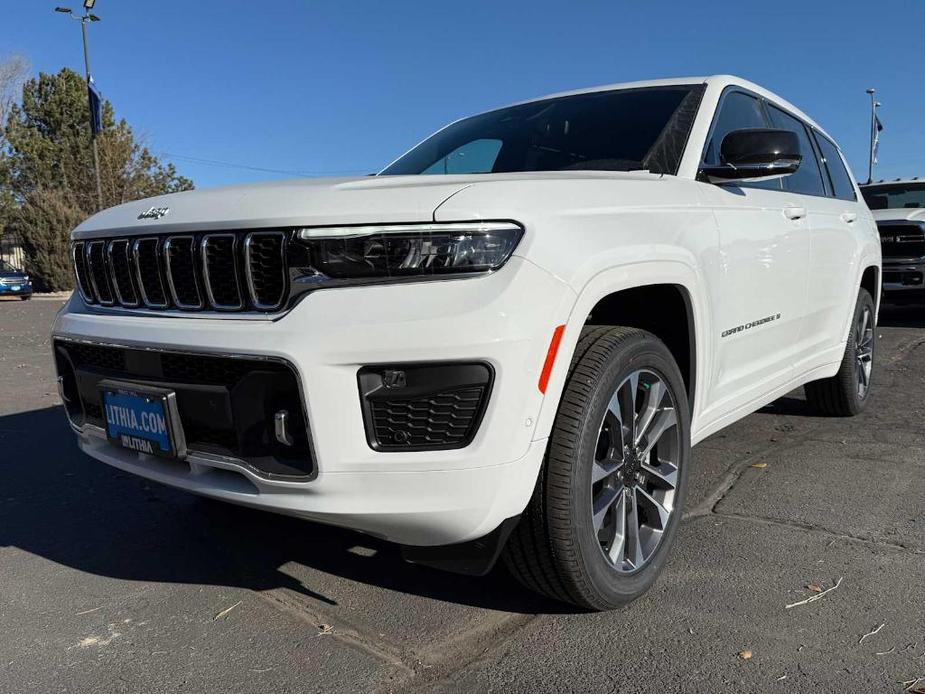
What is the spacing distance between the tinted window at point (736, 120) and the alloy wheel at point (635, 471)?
1114 millimetres

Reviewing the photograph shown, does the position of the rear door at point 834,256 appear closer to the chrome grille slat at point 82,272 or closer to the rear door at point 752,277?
the rear door at point 752,277

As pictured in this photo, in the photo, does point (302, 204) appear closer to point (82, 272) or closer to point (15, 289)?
point (82, 272)

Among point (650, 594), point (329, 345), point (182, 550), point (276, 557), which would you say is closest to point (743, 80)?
point (650, 594)

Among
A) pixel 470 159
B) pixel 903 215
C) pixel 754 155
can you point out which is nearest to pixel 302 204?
pixel 470 159

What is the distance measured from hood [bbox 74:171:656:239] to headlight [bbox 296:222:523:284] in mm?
33

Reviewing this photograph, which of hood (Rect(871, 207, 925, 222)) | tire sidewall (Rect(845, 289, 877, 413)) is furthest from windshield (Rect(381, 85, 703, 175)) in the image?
hood (Rect(871, 207, 925, 222))

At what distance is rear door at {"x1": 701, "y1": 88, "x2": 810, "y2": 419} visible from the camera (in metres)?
2.96

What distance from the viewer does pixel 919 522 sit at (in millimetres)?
3125

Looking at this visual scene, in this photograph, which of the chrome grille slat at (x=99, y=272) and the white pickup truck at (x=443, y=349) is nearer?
the white pickup truck at (x=443, y=349)

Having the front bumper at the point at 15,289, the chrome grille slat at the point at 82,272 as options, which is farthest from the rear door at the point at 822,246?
the front bumper at the point at 15,289

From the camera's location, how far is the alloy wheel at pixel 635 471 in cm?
243

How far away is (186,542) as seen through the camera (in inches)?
122

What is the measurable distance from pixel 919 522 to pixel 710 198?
155 cm

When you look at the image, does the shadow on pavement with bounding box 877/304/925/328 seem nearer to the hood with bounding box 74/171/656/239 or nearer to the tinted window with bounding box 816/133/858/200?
the tinted window with bounding box 816/133/858/200
